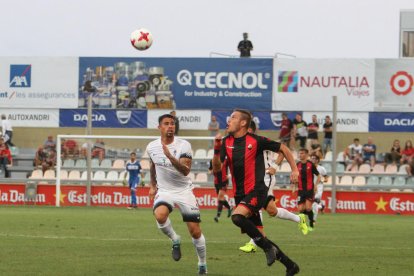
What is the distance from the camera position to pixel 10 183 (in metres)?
38.2

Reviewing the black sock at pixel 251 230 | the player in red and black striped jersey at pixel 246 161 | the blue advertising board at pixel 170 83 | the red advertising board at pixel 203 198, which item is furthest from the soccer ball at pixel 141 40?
the black sock at pixel 251 230

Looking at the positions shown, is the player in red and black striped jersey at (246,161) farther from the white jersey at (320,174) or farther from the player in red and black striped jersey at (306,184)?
the white jersey at (320,174)

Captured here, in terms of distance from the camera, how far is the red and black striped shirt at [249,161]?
42.3 feet

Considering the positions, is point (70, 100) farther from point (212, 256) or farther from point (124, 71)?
point (212, 256)

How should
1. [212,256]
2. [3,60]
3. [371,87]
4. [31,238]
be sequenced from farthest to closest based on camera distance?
[3,60] → [371,87] → [31,238] → [212,256]

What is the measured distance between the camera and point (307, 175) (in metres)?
25.2

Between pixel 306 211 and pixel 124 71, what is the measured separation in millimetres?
19944

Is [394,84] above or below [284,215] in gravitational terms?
above

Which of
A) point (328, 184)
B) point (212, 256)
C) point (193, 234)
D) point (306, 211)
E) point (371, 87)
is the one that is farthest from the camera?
point (371, 87)

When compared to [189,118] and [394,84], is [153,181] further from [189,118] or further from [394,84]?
[394,84]

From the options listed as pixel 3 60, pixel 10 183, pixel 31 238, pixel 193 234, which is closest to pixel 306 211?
pixel 31 238

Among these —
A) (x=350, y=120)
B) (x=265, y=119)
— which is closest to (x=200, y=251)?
(x=350, y=120)

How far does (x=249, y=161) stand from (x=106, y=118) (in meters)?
30.9

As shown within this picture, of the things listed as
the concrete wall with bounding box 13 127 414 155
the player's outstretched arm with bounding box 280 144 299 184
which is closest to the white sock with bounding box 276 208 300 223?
the player's outstretched arm with bounding box 280 144 299 184
